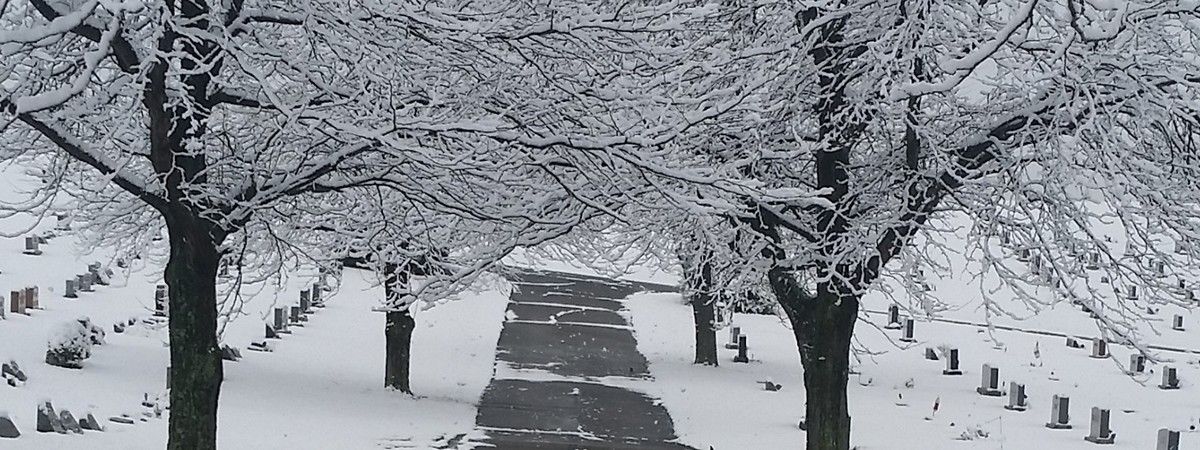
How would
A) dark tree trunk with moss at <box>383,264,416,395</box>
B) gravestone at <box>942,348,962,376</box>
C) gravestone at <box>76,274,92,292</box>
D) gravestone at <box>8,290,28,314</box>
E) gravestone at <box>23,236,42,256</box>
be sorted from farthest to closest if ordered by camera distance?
gravestone at <box>23,236,42,256</box>, gravestone at <box>76,274,92,292</box>, gravestone at <box>942,348,962,376</box>, gravestone at <box>8,290,28,314</box>, dark tree trunk with moss at <box>383,264,416,395</box>

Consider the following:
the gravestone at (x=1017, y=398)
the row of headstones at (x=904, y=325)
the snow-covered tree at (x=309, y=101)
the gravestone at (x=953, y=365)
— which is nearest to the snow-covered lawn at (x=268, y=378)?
the snow-covered tree at (x=309, y=101)

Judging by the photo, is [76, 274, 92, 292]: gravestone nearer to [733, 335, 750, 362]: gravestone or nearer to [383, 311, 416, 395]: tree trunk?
[383, 311, 416, 395]: tree trunk

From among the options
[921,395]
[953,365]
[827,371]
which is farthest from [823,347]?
[953,365]

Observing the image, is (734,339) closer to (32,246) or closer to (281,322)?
(281,322)

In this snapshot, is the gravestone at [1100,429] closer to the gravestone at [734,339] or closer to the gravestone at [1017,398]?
the gravestone at [1017,398]

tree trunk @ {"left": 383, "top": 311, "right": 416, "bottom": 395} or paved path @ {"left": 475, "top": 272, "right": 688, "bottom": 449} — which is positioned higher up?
tree trunk @ {"left": 383, "top": 311, "right": 416, "bottom": 395}

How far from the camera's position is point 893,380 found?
23484 millimetres

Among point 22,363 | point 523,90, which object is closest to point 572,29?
point 523,90

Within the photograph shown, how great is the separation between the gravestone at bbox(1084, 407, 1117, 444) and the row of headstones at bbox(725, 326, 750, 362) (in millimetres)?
9421

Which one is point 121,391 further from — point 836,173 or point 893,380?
point 893,380

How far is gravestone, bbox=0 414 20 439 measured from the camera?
11.2m

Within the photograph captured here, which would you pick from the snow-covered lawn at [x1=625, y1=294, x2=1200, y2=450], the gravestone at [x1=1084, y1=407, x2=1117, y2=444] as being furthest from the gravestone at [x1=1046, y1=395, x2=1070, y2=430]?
the gravestone at [x1=1084, y1=407, x2=1117, y2=444]

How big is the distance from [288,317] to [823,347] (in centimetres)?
1760

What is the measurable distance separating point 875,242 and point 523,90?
3.22m
